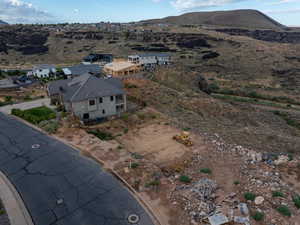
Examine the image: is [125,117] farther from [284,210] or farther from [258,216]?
[284,210]

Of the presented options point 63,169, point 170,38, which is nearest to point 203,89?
point 63,169

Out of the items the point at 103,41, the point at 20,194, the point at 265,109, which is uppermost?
the point at 103,41

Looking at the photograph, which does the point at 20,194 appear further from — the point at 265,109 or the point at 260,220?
the point at 265,109

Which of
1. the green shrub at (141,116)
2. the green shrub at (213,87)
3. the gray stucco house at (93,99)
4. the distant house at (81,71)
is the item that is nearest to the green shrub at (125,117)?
the gray stucco house at (93,99)

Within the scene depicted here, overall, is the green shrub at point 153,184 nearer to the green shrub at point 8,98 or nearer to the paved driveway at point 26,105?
the paved driveway at point 26,105

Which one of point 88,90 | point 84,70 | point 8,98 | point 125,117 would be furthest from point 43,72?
point 125,117
